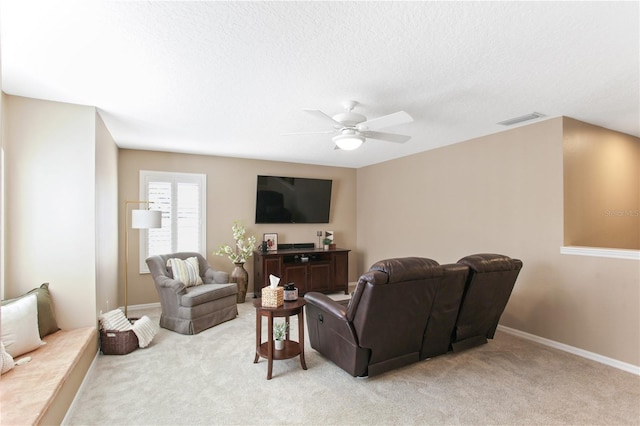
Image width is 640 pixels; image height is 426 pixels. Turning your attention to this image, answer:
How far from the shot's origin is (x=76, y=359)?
2.59 metres

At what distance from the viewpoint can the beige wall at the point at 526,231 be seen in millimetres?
3420

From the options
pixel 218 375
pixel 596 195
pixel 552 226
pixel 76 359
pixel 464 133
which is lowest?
pixel 218 375

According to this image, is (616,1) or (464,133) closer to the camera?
(616,1)

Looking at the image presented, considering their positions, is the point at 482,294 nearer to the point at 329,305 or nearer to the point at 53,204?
the point at 329,305

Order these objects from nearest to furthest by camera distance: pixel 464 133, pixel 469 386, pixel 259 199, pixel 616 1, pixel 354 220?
pixel 616 1 → pixel 469 386 → pixel 464 133 → pixel 259 199 → pixel 354 220

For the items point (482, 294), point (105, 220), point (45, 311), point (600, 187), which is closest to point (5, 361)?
point (45, 311)

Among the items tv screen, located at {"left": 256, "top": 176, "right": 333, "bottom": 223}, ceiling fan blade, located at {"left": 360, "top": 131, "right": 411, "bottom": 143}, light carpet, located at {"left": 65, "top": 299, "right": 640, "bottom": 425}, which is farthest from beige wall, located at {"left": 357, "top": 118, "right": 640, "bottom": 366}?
ceiling fan blade, located at {"left": 360, "top": 131, "right": 411, "bottom": 143}

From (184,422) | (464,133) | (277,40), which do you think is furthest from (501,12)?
(184,422)

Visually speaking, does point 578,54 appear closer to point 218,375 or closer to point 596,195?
point 596,195

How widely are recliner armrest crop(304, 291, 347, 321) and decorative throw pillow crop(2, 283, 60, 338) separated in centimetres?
235

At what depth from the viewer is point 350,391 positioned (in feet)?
9.12

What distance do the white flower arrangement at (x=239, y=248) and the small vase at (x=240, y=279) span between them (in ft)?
0.46

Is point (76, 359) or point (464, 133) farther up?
point (464, 133)

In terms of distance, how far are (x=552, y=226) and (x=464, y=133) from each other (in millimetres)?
1583
